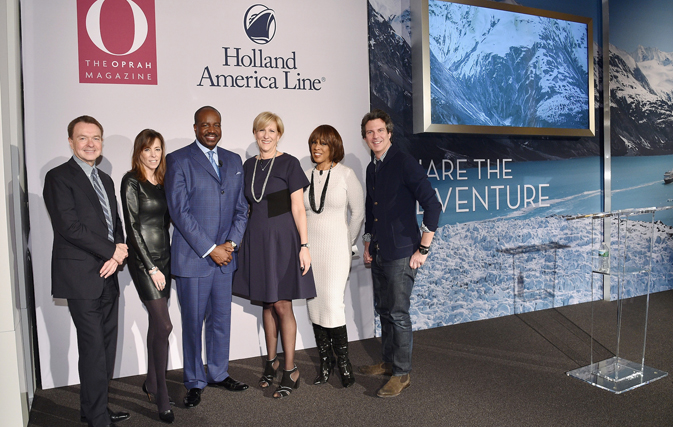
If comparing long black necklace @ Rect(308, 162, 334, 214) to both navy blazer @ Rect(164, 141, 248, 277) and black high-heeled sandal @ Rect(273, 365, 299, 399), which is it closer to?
navy blazer @ Rect(164, 141, 248, 277)

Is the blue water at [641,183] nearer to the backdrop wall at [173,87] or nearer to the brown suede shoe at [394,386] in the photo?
the backdrop wall at [173,87]

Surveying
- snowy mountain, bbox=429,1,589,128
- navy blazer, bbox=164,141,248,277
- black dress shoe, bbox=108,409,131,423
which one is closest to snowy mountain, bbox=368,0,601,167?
snowy mountain, bbox=429,1,589,128

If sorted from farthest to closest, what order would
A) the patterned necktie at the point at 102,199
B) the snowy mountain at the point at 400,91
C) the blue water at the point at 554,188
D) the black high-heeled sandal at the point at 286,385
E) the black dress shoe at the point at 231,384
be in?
the blue water at the point at 554,188 → the snowy mountain at the point at 400,91 → the black dress shoe at the point at 231,384 → the black high-heeled sandal at the point at 286,385 → the patterned necktie at the point at 102,199

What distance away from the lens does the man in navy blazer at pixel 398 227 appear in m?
2.81

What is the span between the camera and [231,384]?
9.85ft

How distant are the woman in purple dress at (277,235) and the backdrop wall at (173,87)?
2.47 ft

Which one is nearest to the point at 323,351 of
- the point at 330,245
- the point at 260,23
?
the point at 330,245

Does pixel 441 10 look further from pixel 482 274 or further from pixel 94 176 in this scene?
pixel 94 176

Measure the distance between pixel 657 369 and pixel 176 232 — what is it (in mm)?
3314

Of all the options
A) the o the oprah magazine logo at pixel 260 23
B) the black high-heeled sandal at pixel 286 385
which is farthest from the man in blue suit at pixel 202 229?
the o the oprah magazine logo at pixel 260 23

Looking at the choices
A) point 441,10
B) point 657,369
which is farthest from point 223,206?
point 657,369

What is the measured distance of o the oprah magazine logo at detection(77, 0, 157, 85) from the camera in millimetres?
3207

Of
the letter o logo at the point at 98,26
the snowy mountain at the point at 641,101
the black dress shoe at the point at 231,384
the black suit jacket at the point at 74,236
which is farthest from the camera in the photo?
the snowy mountain at the point at 641,101

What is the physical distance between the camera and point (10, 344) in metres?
2.33
